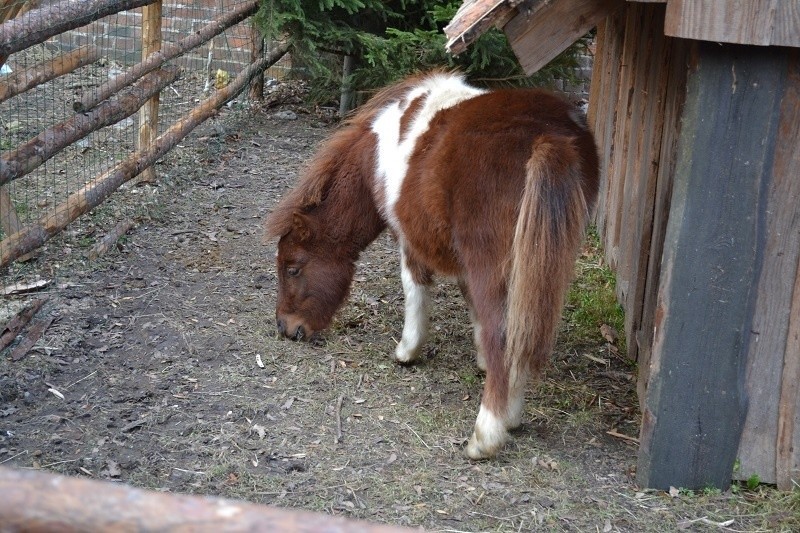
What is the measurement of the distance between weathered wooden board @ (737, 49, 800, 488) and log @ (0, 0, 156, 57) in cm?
348

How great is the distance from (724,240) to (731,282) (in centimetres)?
17

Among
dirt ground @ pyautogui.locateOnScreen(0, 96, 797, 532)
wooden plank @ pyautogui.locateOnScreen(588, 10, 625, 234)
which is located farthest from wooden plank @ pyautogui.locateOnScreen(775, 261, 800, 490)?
wooden plank @ pyautogui.locateOnScreen(588, 10, 625, 234)

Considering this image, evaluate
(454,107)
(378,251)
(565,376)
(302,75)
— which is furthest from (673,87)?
(302,75)

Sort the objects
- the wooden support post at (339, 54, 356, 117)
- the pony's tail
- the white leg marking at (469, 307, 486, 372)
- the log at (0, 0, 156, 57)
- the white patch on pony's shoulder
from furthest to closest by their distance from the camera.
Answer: the wooden support post at (339, 54, 356, 117)
the white leg marking at (469, 307, 486, 372)
the white patch on pony's shoulder
the log at (0, 0, 156, 57)
the pony's tail

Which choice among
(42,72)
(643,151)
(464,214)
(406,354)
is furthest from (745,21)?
(42,72)

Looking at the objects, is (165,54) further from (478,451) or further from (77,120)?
(478,451)

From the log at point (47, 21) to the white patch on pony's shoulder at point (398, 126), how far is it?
184 centimetres

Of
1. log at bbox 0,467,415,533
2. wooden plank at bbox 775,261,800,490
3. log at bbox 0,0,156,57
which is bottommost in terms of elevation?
wooden plank at bbox 775,261,800,490

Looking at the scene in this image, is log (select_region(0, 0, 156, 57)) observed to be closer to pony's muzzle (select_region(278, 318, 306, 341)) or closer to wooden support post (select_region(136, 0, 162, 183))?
wooden support post (select_region(136, 0, 162, 183))

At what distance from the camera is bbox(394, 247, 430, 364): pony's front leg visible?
192 inches

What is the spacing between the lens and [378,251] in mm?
Answer: 6570

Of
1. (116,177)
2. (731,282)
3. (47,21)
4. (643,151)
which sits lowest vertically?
(116,177)

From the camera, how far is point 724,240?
3.28m

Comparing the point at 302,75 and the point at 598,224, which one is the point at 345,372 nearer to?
the point at 598,224
